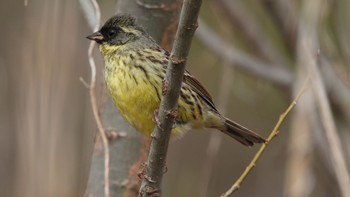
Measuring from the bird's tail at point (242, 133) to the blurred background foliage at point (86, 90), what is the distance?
169 millimetres

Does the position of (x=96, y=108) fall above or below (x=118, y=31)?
below

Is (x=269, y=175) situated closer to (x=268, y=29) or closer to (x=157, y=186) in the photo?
(x=268, y=29)

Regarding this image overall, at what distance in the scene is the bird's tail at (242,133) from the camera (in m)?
3.89

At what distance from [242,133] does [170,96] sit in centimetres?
A: 134

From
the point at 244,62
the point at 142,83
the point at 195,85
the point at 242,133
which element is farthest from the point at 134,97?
the point at 244,62

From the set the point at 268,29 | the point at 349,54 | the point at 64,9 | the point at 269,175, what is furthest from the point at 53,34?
the point at 268,29

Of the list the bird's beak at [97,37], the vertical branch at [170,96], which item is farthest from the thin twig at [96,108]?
the vertical branch at [170,96]

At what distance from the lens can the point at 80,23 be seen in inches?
177

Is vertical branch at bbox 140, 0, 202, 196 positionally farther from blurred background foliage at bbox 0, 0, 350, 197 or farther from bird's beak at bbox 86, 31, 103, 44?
bird's beak at bbox 86, 31, 103, 44

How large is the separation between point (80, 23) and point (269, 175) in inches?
66.0

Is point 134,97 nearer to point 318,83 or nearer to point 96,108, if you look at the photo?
point 96,108

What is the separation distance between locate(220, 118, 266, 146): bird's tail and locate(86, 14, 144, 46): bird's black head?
2.10 feet

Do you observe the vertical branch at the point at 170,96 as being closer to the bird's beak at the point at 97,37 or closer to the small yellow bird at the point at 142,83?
the small yellow bird at the point at 142,83

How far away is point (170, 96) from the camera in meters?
2.66
